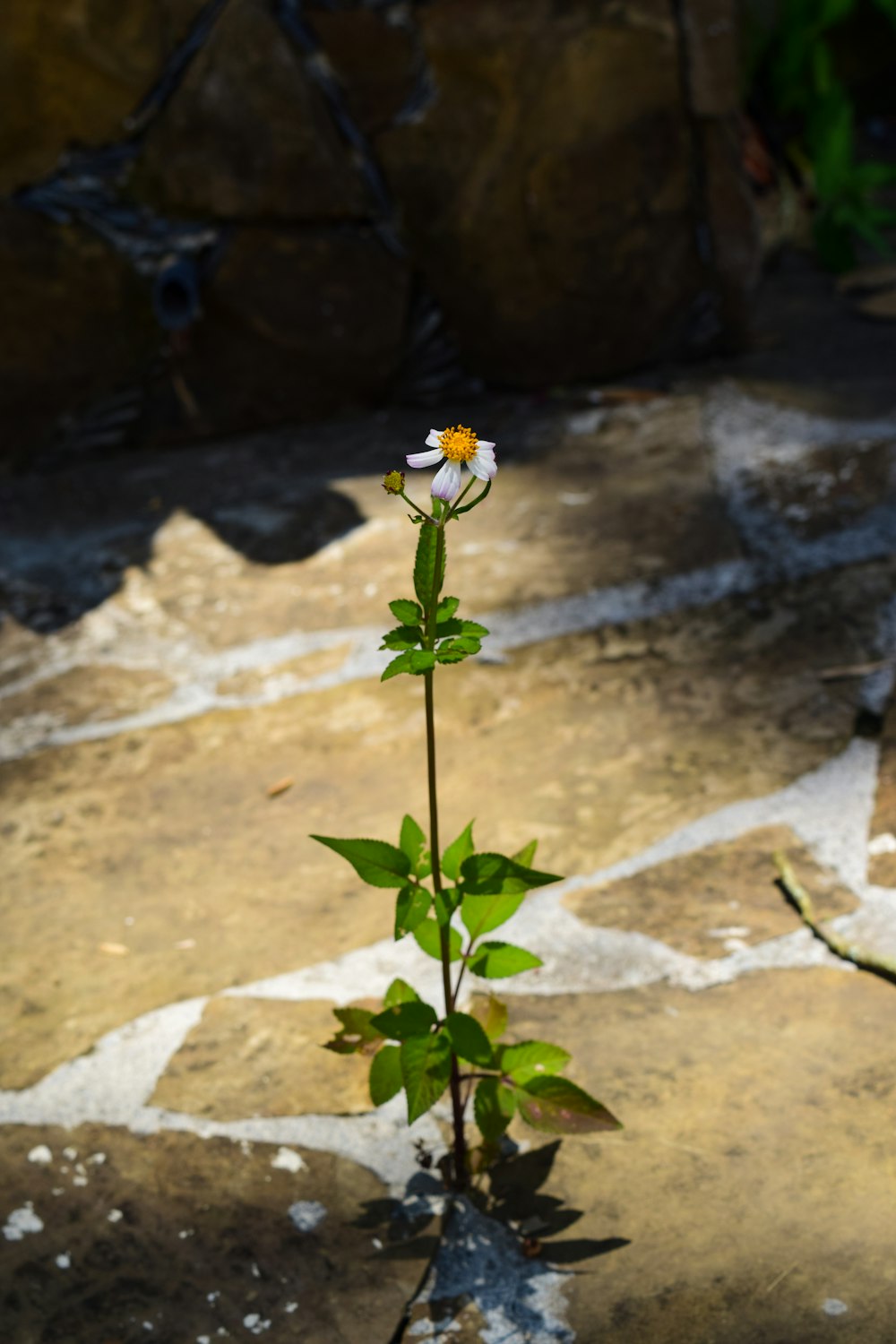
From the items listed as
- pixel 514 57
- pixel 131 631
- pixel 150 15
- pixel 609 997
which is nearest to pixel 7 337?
pixel 150 15

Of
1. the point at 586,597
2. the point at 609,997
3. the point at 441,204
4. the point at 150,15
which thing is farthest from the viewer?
the point at 441,204

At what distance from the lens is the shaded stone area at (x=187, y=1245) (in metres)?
1.54

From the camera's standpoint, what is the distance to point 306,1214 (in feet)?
5.50

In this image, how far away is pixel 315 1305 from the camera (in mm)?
1551

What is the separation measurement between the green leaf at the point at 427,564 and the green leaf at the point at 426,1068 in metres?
0.49

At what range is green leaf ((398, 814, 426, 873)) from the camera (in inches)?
61.8

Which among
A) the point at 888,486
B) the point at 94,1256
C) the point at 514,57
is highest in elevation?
the point at 514,57

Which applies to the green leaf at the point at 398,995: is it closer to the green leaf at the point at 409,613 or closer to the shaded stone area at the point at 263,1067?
the shaded stone area at the point at 263,1067

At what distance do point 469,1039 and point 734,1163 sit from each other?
35cm

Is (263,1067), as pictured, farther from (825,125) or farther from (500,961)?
(825,125)

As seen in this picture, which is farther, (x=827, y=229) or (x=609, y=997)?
(x=827, y=229)

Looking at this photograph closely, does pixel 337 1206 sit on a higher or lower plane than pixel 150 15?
lower

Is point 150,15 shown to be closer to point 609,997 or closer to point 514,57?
point 514,57

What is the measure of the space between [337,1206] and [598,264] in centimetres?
303
